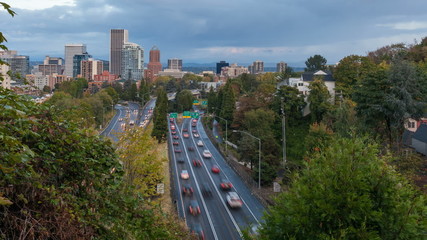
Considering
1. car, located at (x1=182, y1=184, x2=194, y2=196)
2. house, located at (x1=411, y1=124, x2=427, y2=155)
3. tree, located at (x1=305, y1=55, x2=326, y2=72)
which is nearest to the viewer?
car, located at (x1=182, y1=184, x2=194, y2=196)

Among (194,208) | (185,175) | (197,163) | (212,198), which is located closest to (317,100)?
(197,163)

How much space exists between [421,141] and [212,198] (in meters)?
25.0

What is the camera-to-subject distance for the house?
1552 inches

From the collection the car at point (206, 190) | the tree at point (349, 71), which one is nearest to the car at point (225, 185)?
the car at point (206, 190)

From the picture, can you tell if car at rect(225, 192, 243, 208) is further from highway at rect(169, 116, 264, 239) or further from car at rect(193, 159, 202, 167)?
car at rect(193, 159, 202, 167)

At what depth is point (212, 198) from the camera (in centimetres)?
3406

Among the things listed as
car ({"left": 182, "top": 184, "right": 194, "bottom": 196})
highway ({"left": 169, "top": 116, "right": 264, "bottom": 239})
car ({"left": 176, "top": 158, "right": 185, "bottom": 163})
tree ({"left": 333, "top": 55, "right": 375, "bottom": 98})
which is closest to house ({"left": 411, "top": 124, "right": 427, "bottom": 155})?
tree ({"left": 333, "top": 55, "right": 375, "bottom": 98})

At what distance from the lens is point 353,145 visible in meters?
9.16

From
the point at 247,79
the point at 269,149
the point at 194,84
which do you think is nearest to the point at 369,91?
the point at 269,149

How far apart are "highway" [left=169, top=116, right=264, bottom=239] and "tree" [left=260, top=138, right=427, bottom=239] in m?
6.02

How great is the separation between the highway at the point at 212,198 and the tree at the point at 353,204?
6016 millimetres

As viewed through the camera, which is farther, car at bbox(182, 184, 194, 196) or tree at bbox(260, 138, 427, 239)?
car at bbox(182, 184, 194, 196)

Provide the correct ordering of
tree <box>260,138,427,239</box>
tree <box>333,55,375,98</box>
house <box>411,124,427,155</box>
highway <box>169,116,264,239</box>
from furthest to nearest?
tree <box>333,55,375,98</box>
house <box>411,124,427,155</box>
highway <box>169,116,264,239</box>
tree <box>260,138,427,239</box>

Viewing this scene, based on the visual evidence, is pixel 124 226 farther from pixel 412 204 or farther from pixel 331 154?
pixel 412 204
